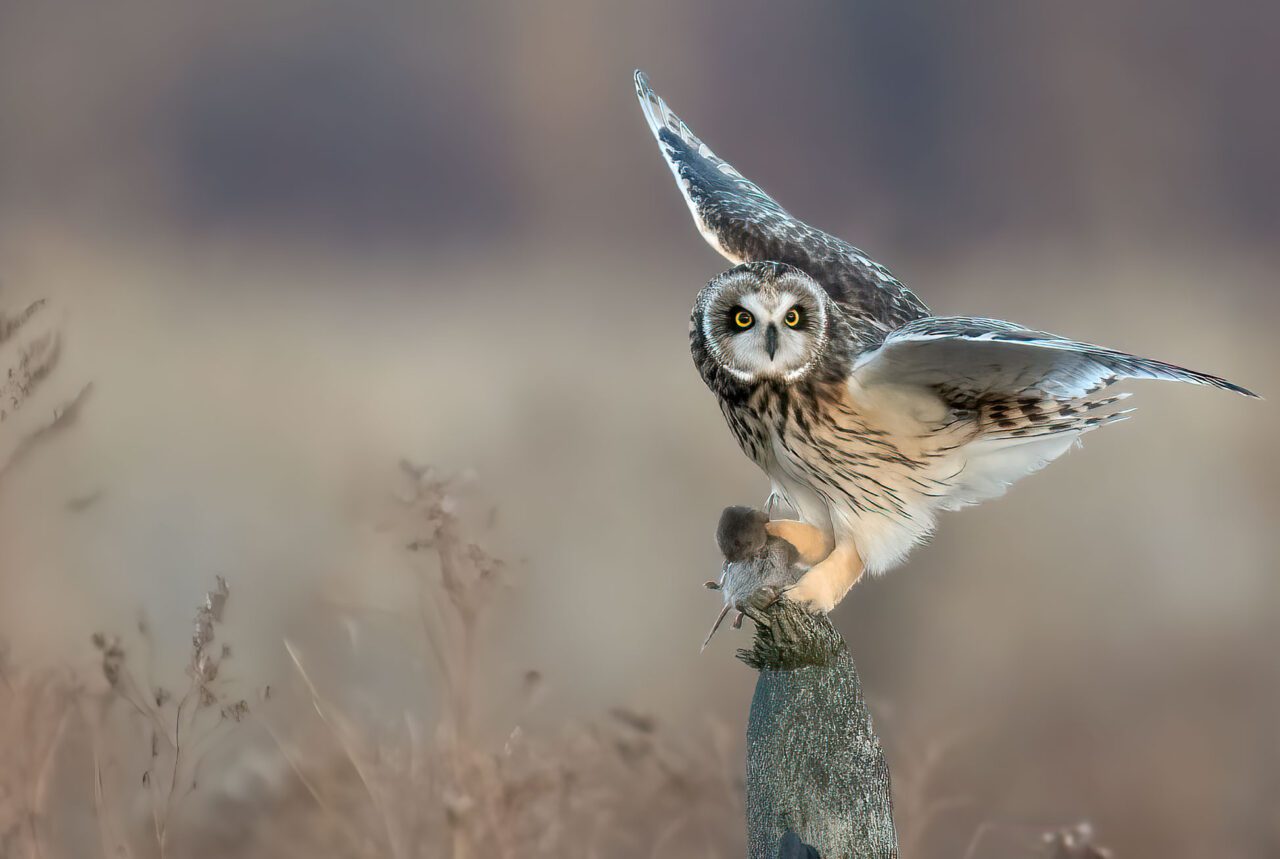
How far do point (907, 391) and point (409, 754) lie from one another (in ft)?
2.27

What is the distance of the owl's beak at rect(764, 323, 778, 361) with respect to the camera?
39.9 inches

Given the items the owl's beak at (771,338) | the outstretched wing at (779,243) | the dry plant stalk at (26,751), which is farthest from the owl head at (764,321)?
the dry plant stalk at (26,751)

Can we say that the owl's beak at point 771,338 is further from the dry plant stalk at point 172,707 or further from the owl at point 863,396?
the dry plant stalk at point 172,707

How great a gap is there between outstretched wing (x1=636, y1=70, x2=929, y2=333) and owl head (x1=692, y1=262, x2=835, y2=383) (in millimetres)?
105

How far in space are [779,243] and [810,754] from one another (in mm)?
595

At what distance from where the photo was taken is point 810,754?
85 centimetres

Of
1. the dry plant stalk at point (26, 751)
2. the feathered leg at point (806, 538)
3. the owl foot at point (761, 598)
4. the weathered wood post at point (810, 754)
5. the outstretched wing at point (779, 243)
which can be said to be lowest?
the dry plant stalk at point (26, 751)

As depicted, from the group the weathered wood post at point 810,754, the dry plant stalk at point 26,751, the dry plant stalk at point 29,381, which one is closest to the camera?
the weathered wood post at point 810,754

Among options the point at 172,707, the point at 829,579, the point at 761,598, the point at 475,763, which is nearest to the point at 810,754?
the point at 761,598

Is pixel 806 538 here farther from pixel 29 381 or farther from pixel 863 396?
pixel 29 381

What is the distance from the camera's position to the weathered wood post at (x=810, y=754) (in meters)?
0.84

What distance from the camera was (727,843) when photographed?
1.67m

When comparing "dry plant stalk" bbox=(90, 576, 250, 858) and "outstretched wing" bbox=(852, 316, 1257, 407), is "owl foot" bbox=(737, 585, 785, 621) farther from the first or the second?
"dry plant stalk" bbox=(90, 576, 250, 858)

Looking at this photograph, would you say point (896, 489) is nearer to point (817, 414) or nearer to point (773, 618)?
point (817, 414)
